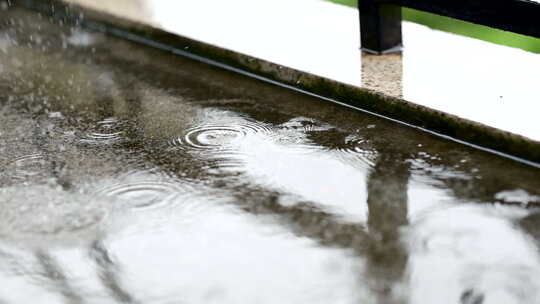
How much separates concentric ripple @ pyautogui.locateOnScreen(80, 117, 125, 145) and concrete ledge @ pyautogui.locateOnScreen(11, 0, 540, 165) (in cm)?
79

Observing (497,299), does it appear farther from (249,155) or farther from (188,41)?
(188,41)

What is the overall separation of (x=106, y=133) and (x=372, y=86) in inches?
46.4

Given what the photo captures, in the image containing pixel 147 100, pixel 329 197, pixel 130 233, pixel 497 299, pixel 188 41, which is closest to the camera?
pixel 497 299

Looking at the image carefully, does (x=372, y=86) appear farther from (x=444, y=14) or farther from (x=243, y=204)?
(x=243, y=204)

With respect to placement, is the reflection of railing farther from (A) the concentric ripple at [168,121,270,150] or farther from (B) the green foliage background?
(B) the green foliage background

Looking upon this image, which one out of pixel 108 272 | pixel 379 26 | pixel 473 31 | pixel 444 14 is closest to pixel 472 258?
pixel 108 272

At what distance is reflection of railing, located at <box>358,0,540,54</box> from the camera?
11.1 feet

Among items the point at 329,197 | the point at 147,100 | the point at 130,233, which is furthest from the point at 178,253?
the point at 147,100

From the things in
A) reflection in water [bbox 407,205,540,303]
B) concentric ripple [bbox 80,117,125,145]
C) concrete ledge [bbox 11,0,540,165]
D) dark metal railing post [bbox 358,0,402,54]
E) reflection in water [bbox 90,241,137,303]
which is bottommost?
reflection in water [bbox 407,205,540,303]

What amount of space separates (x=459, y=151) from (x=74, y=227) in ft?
4.86

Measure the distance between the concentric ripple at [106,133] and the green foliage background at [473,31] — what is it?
131 inches

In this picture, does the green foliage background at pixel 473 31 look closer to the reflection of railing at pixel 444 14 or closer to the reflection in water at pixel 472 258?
the reflection of railing at pixel 444 14

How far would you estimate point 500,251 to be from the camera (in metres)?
2.69

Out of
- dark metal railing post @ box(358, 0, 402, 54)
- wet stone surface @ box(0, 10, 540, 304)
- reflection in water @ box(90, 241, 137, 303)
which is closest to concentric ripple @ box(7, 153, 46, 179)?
wet stone surface @ box(0, 10, 540, 304)
